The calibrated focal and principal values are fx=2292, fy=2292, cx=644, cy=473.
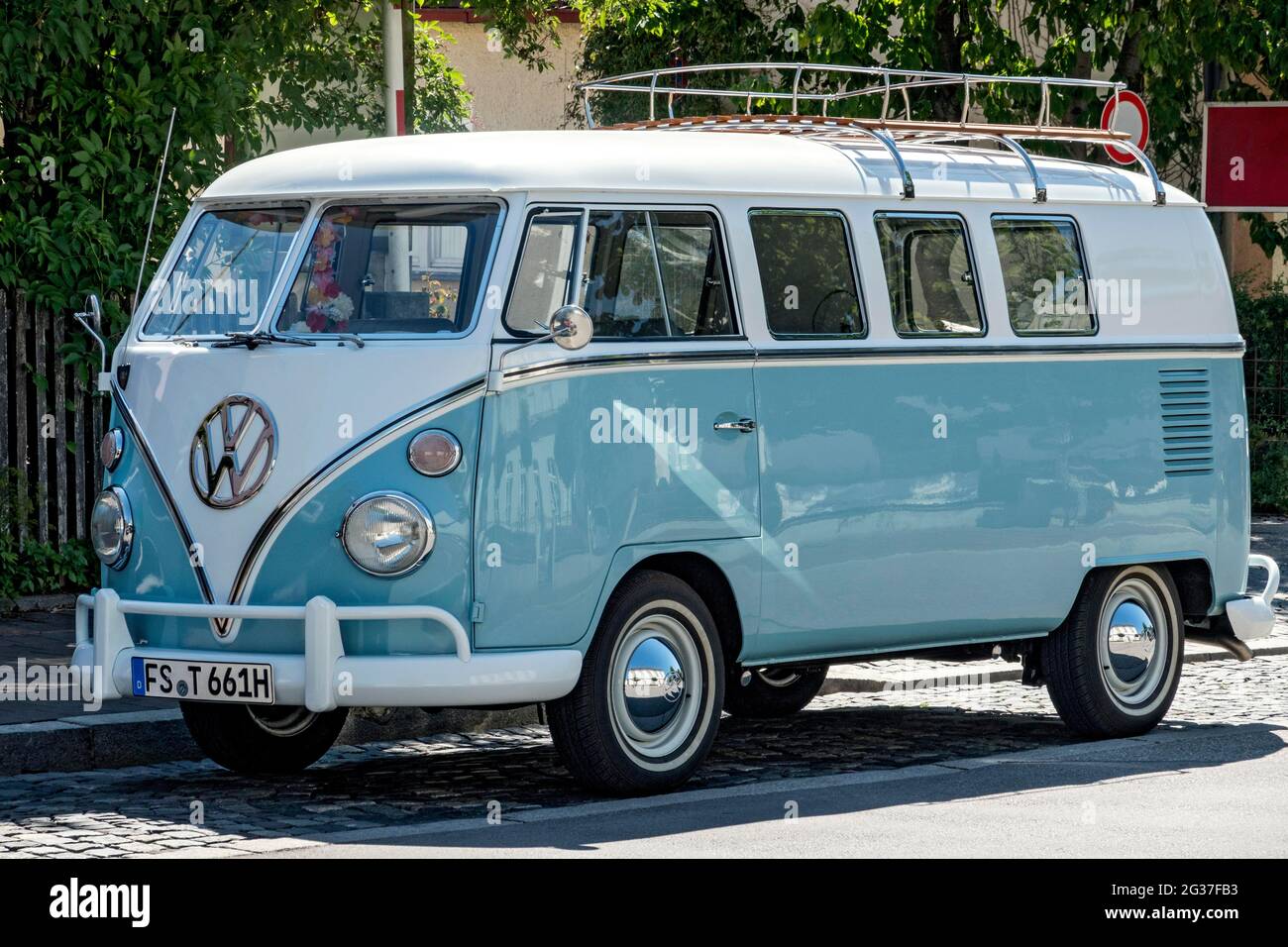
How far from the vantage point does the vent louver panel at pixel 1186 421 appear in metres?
10.4

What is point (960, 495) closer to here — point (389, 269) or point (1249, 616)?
point (1249, 616)

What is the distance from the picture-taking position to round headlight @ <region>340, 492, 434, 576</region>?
26.2 ft

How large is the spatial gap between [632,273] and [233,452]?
161 centimetres

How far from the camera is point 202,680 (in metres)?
8.16

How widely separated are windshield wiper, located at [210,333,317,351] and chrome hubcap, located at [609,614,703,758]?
1604 mm

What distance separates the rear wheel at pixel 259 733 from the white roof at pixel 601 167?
207 centimetres

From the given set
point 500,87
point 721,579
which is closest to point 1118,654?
point 721,579

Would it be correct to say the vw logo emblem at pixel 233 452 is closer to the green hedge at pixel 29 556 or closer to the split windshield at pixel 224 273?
the split windshield at pixel 224 273

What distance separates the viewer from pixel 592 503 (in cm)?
826

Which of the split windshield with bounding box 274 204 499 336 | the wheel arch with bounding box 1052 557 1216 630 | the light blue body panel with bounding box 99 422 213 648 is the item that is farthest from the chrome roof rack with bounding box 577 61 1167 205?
the light blue body panel with bounding box 99 422 213 648

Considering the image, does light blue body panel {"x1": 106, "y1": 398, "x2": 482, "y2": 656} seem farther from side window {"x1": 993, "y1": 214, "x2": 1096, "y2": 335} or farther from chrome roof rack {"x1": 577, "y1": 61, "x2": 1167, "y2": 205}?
side window {"x1": 993, "y1": 214, "x2": 1096, "y2": 335}

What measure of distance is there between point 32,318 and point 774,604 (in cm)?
643
